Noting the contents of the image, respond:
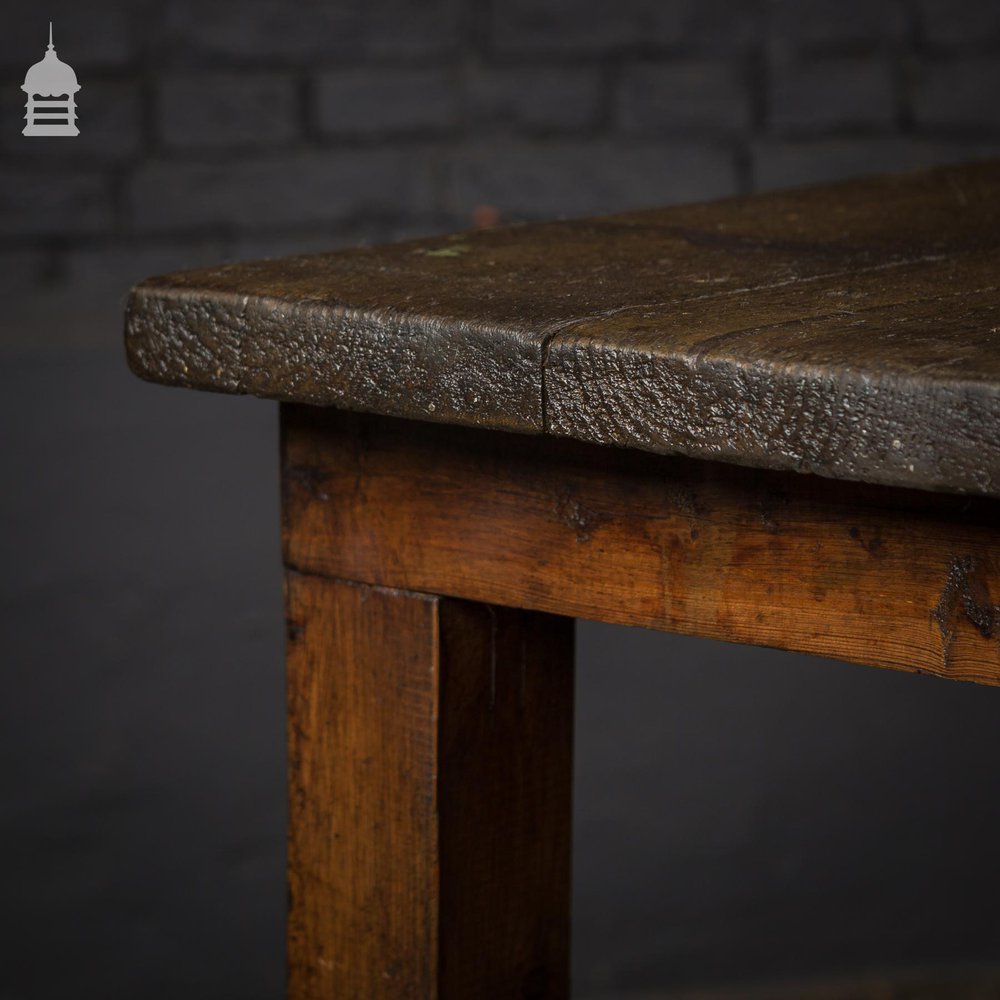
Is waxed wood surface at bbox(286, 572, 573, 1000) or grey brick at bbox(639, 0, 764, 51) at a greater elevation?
grey brick at bbox(639, 0, 764, 51)

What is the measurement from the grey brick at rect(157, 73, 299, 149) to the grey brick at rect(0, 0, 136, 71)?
80mm

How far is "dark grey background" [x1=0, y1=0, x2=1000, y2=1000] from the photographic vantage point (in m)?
2.37

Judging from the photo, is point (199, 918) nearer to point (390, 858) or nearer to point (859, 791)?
point (859, 791)

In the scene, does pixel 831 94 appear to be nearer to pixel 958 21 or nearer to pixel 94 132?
pixel 958 21

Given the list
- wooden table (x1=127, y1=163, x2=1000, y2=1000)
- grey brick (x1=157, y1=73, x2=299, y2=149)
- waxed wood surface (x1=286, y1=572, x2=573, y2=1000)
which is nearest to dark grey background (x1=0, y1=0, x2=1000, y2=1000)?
grey brick (x1=157, y1=73, x2=299, y2=149)

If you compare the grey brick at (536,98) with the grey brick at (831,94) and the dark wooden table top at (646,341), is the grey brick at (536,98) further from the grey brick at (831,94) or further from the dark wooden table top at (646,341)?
the dark wooden table top at (646,341)

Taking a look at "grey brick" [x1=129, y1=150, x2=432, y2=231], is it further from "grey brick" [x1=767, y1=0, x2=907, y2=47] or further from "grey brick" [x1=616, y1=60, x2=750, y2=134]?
"grey brick" [x1=767, y1=0, x2=907, y2=47]

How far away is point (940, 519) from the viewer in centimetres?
71

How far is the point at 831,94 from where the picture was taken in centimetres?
Answer: 257

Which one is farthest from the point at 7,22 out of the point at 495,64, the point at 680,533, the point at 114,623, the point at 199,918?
the point at 680,533

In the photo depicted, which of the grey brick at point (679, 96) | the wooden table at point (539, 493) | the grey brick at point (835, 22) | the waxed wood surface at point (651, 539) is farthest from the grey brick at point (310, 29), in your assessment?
the waxed wood surface at point (651, 539)

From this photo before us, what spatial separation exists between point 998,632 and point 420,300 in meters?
0.29

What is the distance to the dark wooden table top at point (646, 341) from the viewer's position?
639 mm

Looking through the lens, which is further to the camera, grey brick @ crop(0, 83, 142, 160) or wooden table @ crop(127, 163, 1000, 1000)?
grey brick @ crop(0, 83, 142, 160)
